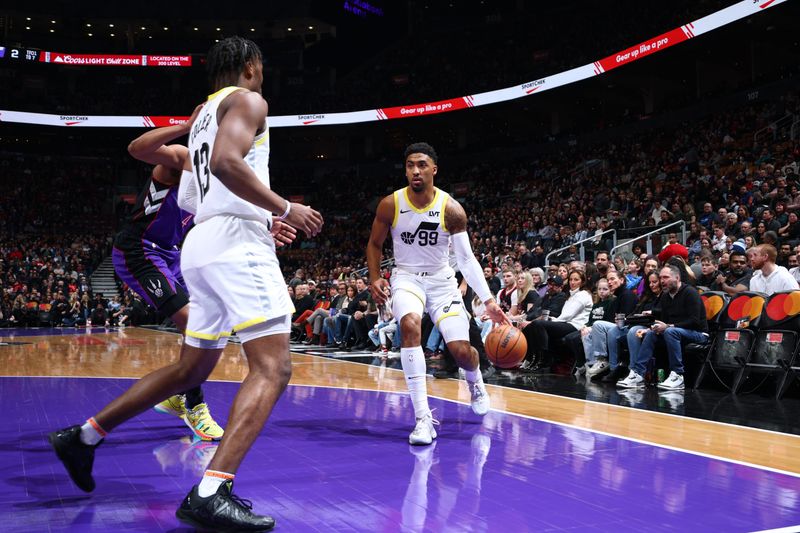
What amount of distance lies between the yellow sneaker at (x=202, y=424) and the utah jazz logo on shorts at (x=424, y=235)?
5.40 feet

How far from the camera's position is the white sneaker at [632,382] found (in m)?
6.59

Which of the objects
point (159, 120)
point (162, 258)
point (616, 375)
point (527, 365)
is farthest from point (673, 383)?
point (159, 120)

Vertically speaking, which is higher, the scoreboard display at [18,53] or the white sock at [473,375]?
the scoreboard display at [18,53]

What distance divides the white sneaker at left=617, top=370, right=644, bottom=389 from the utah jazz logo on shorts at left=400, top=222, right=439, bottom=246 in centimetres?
308

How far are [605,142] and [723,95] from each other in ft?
14.8

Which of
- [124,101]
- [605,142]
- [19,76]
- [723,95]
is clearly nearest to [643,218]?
[723,95]

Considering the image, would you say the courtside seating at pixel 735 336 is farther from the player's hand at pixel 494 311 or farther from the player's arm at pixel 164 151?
the player's arm at pixel 164 151

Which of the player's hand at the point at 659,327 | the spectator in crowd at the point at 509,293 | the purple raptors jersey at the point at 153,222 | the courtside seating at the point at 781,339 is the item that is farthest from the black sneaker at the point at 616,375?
the purple raptors jersey at the point at 153,222

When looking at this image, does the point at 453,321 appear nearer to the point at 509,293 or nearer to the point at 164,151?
the point at 164,151

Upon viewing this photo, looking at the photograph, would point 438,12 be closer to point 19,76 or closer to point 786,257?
point 19,76

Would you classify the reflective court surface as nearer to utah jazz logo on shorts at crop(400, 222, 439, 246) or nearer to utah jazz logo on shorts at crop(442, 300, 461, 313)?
utah jazz logo on shorts at crop(442, 300, 461, 313)

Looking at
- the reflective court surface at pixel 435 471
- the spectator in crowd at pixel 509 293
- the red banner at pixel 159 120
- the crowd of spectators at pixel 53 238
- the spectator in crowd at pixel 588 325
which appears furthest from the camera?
the red banner at pixel 159 120

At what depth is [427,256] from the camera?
460 cm

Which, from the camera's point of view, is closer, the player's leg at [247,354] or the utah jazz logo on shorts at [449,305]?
the player's leg at [247,354]
